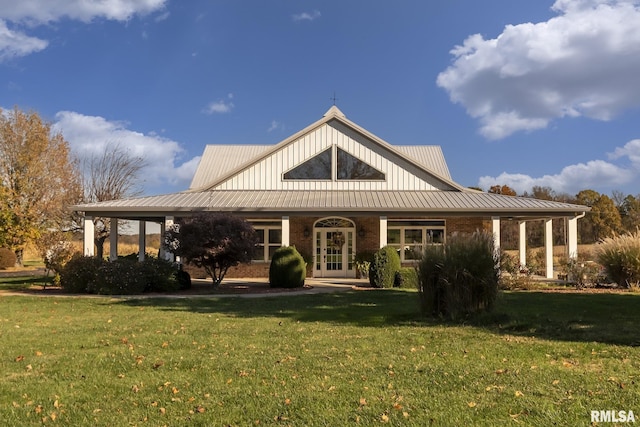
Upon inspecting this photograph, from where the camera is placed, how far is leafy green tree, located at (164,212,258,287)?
15.7 m

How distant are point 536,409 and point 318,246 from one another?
59.1 feet

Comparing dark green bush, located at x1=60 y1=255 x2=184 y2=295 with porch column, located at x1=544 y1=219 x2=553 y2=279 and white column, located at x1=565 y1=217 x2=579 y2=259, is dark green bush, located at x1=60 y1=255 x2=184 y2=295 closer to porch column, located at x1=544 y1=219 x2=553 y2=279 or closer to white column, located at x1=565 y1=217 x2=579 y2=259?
porch column, located at x1=544 y1=219 x2=553 y2=279

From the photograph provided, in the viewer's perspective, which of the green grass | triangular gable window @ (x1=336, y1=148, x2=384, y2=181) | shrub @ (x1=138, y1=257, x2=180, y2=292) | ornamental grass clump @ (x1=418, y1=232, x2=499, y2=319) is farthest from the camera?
triangular gable window @ (x1=336, y1=148, x2=384, y2=181)

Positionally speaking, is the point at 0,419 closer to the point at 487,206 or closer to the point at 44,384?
the point at 44,384

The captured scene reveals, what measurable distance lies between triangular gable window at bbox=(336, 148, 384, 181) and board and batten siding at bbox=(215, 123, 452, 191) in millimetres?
180

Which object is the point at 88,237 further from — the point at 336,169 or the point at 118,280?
the point at 336,169

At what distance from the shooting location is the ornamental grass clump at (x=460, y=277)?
910 centimetres

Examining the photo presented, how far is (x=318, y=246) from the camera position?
2202 cm

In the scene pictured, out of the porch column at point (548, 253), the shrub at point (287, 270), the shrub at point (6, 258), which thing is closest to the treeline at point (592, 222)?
the porch column at point (548, 253)

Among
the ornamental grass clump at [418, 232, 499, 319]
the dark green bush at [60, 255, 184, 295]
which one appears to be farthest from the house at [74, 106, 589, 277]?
the ornamental grass clump at [418, 232, 499, 319]

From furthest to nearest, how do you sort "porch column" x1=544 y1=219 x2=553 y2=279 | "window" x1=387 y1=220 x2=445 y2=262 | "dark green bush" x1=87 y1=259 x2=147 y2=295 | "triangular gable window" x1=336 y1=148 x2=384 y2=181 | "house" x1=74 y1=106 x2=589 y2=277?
"triangular gable window" x1=336 y1=148 x2=384 y2=181
"window" x1=387 y1=220 x2=445 y2=262
"house" x1=74 y1=106 x2=589 y2=277
"porch column" x1=544 y1=219 x2=553 y2=279
"dark green bush" x1=87 y1=259 x2=147 y2=295

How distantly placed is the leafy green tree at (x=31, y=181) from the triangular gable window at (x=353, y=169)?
17992 mm

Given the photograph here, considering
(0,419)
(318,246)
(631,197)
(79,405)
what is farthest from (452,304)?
(631,197)

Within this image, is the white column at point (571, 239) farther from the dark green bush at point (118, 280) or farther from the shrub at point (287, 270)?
the dark green bush at point (118, 280)
